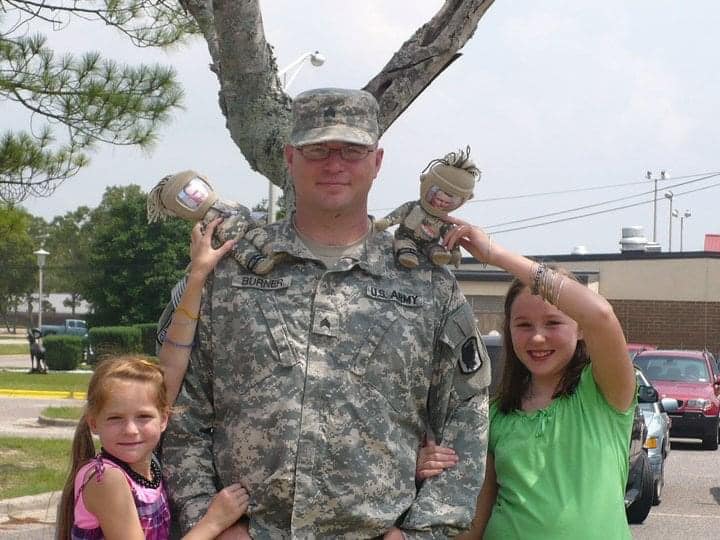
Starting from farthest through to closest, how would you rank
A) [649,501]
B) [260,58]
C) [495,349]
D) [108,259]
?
1. [108,259]
2. [649,501]
3. [495,349]
4. [260,58]

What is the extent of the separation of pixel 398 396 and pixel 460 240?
0.49 metres

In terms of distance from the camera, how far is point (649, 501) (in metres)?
10.4

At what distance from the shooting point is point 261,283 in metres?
3.31

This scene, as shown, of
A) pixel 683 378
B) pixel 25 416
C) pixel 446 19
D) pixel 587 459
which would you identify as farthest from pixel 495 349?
pixel 25 416

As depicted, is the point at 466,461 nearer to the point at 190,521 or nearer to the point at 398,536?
the point at 398,536

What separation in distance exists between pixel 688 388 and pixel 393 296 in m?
15.0

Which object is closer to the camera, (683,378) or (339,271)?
(339,271)

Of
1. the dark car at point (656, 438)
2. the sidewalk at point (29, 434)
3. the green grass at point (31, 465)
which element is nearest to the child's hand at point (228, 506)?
the sidewalk at point (29, 434)

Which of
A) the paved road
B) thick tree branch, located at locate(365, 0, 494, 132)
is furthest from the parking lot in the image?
thick tree branch, located at locate(365, 0, 494, 132)

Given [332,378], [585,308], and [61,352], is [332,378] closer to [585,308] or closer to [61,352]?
[585,308]

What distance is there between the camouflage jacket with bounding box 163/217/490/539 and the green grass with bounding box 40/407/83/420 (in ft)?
46.3

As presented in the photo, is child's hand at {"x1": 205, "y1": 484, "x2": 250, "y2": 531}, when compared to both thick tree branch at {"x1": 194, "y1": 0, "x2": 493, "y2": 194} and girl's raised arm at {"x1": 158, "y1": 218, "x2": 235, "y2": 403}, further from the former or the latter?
thick tree branch at {"x1": 194, "y1": 0, "x2": 493, "y2": 194}

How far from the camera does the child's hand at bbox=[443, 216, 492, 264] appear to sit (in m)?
3.33

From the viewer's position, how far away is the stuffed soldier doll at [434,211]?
3.25m
